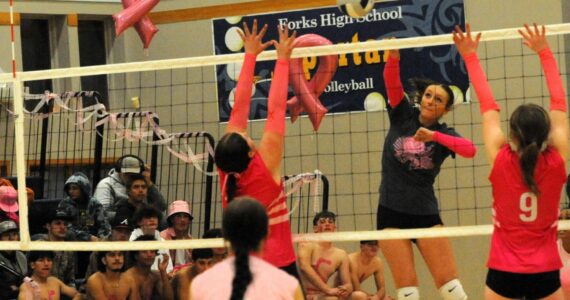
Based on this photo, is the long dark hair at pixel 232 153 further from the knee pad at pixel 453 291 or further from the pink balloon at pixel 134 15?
the pink balloon at pixel 134 15

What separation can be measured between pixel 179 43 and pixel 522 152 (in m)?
10.3

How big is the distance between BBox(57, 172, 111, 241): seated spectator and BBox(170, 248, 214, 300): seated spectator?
0.96 metres

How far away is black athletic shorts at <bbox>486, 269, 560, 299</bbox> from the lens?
18.1 ft

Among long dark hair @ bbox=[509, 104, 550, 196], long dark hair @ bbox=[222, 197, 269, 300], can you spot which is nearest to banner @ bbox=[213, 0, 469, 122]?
long dark hair @ bbox=[509, 104, 550, 196]

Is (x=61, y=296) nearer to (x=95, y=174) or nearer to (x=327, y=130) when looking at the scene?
(x=95, y=174)

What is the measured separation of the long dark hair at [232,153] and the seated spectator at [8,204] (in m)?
5.19

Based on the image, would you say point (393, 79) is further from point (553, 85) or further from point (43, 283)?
point (43, 283)

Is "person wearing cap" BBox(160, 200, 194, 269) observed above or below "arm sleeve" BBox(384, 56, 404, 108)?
below

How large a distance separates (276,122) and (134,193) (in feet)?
16.8

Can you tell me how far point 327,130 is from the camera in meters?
14.2

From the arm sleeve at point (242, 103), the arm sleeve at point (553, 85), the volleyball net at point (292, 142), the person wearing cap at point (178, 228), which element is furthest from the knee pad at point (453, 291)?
the volleyball net at point (292, 142)

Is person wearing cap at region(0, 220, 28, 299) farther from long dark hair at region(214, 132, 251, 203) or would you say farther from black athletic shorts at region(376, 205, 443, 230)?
long dark hair at region(214, 132, 251, 203)

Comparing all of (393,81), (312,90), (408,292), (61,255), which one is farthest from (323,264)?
(393,81)

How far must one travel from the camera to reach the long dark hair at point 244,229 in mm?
4113
